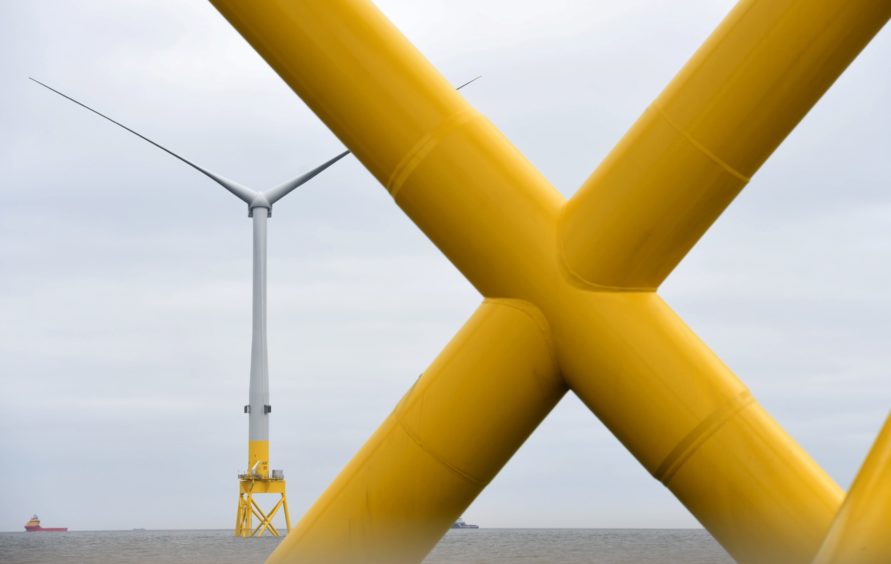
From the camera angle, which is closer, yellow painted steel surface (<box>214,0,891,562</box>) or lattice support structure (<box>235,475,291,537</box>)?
yellow painted steel surface (<box>214,0,891,562</box>)

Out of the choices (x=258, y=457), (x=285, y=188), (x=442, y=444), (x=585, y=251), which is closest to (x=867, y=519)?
(x=585, y=251)

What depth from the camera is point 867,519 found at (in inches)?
119

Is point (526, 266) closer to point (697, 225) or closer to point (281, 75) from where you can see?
point (697, 225)

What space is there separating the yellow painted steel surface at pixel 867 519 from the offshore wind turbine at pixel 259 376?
33847mm


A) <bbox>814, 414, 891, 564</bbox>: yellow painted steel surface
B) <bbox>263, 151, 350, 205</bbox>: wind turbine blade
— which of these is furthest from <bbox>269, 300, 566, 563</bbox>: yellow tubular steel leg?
<bbox>263, 151, 350, 205</bbox>: wind turbine blade

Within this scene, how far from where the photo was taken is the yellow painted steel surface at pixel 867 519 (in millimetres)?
2984

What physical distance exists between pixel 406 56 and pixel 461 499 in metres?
1.80

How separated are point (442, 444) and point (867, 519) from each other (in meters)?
1.67

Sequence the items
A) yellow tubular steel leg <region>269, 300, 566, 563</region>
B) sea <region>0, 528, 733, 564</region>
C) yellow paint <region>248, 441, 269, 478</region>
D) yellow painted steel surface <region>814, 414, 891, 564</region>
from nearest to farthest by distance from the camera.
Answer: yellow painted steel surface <region>814, 414, 891, 564</region> < yellow tubular steel leg <region>269, 300, 566, 563</region> < sea <region>0, 528, 733, 564</region> < yellow paint <region>248, 441, 269, 478</region>

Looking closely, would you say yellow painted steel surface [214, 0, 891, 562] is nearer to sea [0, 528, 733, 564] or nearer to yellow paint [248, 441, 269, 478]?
sea [0, 528, 733, 564]

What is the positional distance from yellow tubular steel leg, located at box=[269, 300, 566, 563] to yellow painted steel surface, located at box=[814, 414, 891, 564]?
1334 mm

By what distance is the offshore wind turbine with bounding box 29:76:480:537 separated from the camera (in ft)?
177

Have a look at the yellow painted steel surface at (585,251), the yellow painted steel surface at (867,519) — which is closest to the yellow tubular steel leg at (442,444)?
the yellow painted steel surface at (585,251)

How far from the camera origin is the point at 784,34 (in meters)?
3.79
